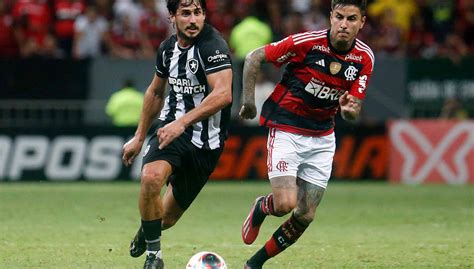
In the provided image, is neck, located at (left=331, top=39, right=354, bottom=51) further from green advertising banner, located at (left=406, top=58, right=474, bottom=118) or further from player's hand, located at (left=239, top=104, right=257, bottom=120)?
green advertising banner, located at (left=406, top=58, right=474, bottom=118)

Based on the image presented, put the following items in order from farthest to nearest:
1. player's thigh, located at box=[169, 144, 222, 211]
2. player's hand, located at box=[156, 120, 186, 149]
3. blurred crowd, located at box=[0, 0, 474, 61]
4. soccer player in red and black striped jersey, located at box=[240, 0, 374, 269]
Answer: blurred crowd, located at box=[0, 0, 474, 61] < soccer player in red and black striped jersey, located at box=[240, 0, 374, 269] < player's thigh, located at box=[169, 144, 222, 211] < player's hand, located at box=[156, 120, 186, 149]

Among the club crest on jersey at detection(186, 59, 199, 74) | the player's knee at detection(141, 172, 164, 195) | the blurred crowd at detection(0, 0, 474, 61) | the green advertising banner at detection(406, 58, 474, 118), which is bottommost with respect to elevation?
the green advertising banner at detection(406, 58, 474, 118)

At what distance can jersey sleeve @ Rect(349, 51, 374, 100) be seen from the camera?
9107 millimetres

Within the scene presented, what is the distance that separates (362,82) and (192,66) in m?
1.41

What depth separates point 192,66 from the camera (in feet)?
29.2

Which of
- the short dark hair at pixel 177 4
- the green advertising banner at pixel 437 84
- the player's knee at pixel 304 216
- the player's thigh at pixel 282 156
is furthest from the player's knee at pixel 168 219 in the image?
the green advertising banner at pixel 437 84

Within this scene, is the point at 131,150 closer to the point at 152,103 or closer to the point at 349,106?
the point at 152,103

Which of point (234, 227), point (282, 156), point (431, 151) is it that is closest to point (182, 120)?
point (282, 156)

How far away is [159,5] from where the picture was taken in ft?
73.6

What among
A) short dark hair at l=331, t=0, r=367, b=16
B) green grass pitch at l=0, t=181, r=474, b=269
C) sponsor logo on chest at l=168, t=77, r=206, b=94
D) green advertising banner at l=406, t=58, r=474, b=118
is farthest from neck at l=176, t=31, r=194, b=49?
green advertising banner at l=406, t=58, r=474, b=118

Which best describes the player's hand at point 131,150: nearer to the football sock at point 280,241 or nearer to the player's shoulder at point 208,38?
the player's shoulder at point 208,38

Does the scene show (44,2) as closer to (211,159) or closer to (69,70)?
(69,70)

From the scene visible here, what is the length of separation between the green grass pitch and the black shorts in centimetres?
75

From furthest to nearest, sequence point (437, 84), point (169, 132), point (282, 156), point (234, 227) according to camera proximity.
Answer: point (437, 84), point (234, 227), point (282, 156), point (169, 132)
